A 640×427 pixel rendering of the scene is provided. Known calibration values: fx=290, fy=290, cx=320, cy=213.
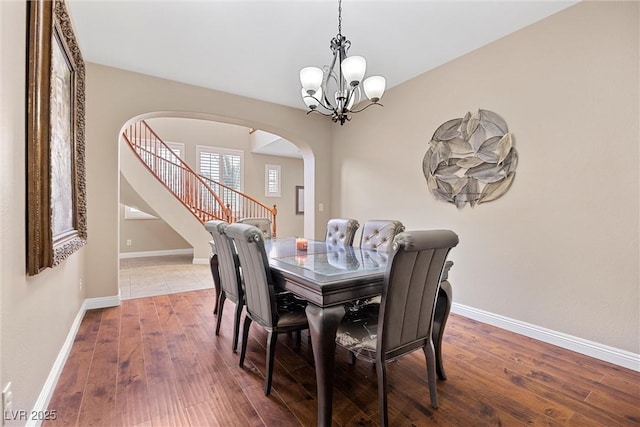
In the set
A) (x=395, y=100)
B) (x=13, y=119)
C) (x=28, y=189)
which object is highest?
(x=395, y=100)

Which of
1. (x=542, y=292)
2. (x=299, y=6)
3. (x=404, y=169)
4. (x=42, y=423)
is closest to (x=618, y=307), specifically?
(x=542, y=292)

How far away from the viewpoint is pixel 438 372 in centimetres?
195

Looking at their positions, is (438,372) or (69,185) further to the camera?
(69,185)

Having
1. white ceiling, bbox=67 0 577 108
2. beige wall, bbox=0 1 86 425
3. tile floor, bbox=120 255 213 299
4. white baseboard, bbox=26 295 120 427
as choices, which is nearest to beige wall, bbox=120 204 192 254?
tile floor, bbox=120 255 213 299

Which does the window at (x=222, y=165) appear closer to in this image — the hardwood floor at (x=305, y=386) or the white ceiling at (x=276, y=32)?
the white ceiling at (x=276, y=32)

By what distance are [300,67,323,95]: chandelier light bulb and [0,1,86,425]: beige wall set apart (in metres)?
1.53

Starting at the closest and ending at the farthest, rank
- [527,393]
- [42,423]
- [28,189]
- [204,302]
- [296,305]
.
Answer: [28,189]
[42,423]
[527,393]
[296,305]
[204,302]

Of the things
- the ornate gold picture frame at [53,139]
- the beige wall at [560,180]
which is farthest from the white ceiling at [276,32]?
the ornate gold picture frame at [53,139]

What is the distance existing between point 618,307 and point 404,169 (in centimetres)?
232

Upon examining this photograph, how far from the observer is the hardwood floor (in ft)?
5.16

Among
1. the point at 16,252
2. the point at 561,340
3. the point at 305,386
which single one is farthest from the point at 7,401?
the point at 561,340

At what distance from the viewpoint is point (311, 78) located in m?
2.18

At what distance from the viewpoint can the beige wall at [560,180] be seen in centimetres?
215

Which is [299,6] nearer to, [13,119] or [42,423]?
[13,119]
